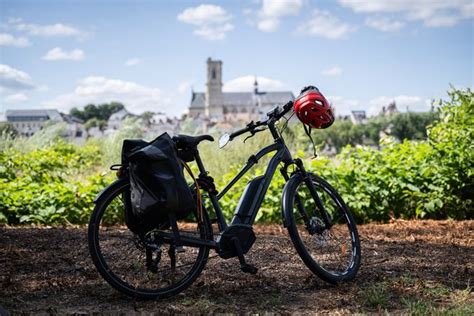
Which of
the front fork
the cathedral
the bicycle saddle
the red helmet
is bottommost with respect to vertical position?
the front fork

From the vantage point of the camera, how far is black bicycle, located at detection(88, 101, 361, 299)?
330 cm

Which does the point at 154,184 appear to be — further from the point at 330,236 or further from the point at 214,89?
the point at 214,89

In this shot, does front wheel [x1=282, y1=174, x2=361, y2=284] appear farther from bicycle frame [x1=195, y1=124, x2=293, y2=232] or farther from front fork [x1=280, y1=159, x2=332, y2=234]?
bicycle frame [x1=195, y1=124, x2=293, y2=232]

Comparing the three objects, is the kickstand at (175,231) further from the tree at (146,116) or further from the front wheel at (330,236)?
the tree at (146,116)

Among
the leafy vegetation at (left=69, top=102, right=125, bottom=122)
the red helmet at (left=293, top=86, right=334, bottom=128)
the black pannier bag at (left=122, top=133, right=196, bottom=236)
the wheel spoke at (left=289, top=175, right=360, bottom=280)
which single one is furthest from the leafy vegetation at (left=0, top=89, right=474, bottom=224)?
the leafy vegetation at (left=69, top=102, right=125, bottom=122)

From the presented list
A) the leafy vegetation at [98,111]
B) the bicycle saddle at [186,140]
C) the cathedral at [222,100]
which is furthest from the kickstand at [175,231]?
the cathedral at [222,100]

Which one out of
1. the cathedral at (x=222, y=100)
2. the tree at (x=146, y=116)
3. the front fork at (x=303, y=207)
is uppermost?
the cathedral at (x=222, y=100)

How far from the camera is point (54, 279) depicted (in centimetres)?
378

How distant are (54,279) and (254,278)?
53.7 inches

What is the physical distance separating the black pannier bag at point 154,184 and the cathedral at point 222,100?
12244 cm

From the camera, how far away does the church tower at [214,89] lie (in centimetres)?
13538

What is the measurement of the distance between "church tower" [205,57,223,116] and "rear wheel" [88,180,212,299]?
12700cm

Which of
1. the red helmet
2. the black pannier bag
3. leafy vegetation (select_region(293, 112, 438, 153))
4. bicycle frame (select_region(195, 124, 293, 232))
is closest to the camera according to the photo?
the black pannier bag

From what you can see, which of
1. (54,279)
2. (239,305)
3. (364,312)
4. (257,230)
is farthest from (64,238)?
(364,312)
